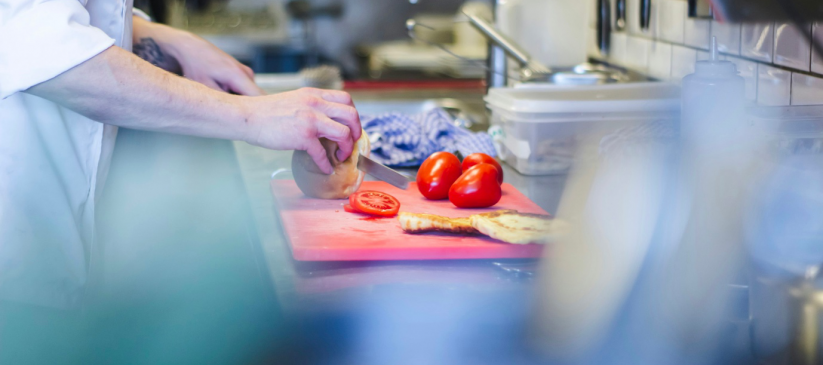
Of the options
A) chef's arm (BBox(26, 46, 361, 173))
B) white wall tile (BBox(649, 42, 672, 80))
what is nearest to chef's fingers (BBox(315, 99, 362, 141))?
chef's arm (BBox(26, 46, 361, 173))

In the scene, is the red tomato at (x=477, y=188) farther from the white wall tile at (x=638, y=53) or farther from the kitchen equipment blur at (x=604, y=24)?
the kitchen equipment blur at (x=604, y=24)

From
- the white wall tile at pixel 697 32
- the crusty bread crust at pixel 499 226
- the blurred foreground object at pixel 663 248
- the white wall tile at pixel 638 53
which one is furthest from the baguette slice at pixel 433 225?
the white wall tile at pixel 638 53

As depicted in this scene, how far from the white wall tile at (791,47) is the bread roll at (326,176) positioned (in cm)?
62

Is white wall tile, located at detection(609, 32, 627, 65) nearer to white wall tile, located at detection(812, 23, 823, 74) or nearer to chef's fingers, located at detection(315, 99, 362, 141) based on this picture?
white wall tile, located at detection(812, 23, 823, 74)

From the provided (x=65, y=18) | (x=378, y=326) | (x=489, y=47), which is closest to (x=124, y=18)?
(x=65, y=18)

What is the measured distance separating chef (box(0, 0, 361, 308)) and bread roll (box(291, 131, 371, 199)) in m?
0.02

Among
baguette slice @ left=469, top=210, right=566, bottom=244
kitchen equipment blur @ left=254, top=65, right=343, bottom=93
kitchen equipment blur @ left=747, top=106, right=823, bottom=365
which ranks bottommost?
kitchen equipment blur @ left=254, top=65, right=343, bottom=93

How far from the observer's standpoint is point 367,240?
78cm

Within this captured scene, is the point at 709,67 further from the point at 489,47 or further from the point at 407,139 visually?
the point at 489,47

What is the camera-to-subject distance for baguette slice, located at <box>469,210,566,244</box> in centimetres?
75

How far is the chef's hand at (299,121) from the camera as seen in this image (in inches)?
34.1

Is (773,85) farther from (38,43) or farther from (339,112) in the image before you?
(38,43)

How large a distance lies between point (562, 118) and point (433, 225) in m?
0.45

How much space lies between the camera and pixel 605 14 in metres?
1.82
